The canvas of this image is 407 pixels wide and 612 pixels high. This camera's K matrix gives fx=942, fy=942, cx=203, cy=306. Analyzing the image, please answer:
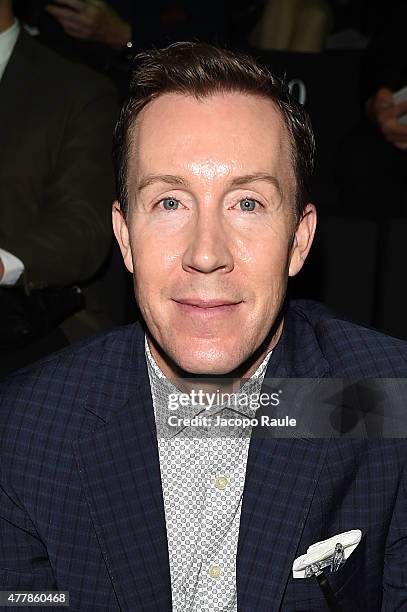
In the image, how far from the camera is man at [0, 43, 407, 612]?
6.07ft

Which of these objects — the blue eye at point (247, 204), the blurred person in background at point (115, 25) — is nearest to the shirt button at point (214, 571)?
the blue eye at point (247, 204)

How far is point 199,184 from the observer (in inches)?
71.3

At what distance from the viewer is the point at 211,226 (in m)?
1.80

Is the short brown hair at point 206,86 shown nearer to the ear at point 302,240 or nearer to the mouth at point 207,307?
the ear at point 302,240

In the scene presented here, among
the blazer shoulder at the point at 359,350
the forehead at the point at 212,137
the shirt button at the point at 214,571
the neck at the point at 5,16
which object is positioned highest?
the neck at the point at 5,16

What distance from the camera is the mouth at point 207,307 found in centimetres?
185

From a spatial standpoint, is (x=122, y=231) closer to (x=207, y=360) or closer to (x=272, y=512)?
(x=207, y=360)

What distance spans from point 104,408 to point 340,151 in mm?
2396

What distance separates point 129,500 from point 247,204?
2.11 ft

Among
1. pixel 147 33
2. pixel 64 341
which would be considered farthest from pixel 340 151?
pixel 64 341

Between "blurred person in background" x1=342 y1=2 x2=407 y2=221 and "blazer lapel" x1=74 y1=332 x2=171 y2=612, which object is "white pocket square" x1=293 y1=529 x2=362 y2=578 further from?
"blurred person in background" x1=342 y1=2 x2=407 y2=221

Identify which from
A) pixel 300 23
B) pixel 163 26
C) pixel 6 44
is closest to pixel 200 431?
pixel 6 44

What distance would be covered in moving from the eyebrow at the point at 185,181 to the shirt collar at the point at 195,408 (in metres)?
0.41

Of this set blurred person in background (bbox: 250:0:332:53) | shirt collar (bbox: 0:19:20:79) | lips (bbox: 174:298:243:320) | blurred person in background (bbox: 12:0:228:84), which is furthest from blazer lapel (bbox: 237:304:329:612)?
blurred person in background (bbox: 250:0:332:53)
